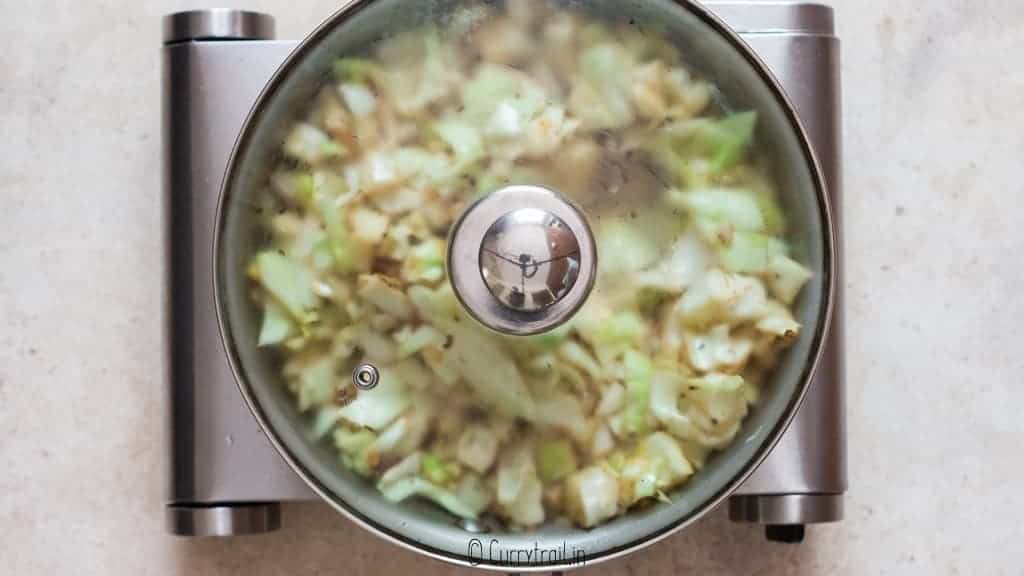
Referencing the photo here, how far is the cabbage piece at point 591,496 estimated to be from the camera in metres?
0.61

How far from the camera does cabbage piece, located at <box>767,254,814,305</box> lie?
61 cm

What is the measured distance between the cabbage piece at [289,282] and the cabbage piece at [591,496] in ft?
0.52

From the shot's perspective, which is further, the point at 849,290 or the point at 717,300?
the point at 849,290

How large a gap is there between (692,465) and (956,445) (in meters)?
0.29

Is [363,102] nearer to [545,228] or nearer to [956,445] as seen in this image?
[545,228]

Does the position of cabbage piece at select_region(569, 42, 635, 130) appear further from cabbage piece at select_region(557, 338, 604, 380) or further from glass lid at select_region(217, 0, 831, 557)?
cabbage piece at select_region(557, 338, 604, 380)

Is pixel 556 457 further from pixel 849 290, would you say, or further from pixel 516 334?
pixel 849 290

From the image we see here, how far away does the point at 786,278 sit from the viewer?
61 cm

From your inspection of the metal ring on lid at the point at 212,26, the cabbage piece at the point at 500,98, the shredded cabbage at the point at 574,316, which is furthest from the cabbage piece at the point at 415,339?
the metal ring on lid at the point at 212,26

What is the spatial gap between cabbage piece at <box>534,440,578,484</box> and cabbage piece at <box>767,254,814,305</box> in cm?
13

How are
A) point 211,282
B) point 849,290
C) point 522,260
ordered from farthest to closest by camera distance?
point 849,290 < point 211,282 < point 522,260

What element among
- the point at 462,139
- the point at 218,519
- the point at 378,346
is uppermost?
the point at 462,139

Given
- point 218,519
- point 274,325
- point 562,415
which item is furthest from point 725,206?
point 218,519

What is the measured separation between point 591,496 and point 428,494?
0.27 ft
